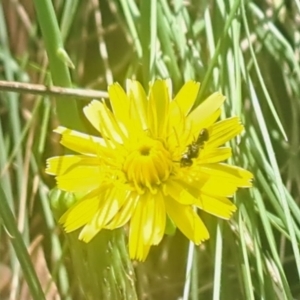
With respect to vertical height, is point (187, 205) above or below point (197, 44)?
below

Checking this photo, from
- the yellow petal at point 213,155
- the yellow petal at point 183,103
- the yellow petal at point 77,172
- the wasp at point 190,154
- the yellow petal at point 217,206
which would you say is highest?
the yellow petal at point 183,103

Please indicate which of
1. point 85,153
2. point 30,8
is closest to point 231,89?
point 85,153

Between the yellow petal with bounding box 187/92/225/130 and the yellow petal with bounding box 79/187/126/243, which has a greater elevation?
the yellow petal with bounding box 187/92/225/130

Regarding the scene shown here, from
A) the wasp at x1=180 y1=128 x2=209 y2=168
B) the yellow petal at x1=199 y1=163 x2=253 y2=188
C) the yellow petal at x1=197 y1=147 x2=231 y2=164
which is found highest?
the wasp at x1=180 y1=128 x2=209 y2=168

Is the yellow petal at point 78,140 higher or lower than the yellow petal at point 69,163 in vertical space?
higher

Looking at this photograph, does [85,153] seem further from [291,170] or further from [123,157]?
[291,170]
